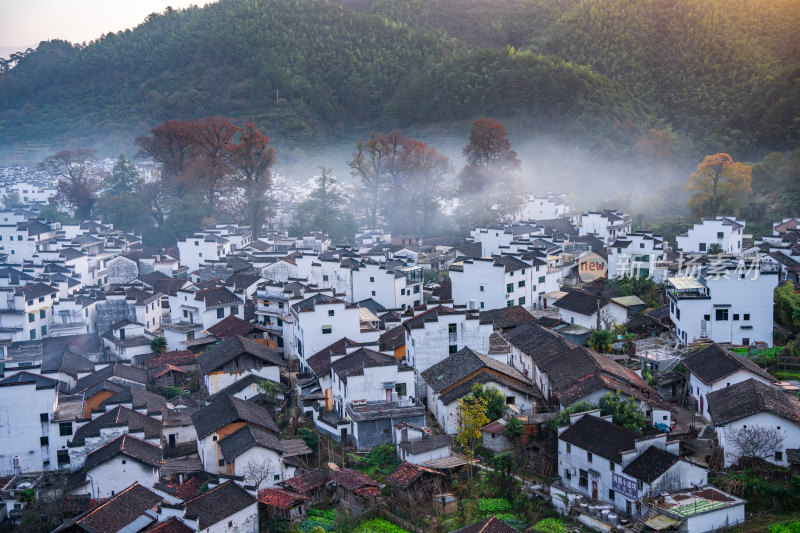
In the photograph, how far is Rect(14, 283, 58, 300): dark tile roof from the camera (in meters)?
23.3

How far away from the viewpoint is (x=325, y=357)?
1898 centimetres

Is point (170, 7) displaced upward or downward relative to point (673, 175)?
upward

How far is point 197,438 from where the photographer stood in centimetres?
1634

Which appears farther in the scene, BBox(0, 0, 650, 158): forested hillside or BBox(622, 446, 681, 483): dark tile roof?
BBox(0, 0, 650, 158): forested hillside

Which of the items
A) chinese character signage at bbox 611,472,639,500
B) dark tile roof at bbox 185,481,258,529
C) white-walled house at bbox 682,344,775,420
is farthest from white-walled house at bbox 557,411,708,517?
dark tile roof at bbox 185,481,258,529

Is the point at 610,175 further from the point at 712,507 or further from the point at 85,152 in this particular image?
the point at 712,507

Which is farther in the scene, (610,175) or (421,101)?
(421,101)

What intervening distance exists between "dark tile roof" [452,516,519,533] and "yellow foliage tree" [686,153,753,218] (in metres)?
22.5

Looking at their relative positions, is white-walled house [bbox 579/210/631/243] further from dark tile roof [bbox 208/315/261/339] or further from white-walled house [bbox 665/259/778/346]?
dark tile roof [bbox 208/315/261/339]

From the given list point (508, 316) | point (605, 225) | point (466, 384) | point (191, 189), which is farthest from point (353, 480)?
point (191, 189)

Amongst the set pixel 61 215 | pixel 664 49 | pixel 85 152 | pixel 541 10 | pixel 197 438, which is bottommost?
pixel 197 438

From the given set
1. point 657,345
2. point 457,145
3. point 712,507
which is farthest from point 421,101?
point 712,507

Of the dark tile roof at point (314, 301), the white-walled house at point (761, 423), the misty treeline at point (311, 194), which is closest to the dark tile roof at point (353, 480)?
the dark tile roof at point (314, 301)

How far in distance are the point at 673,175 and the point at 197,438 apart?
117 feet
